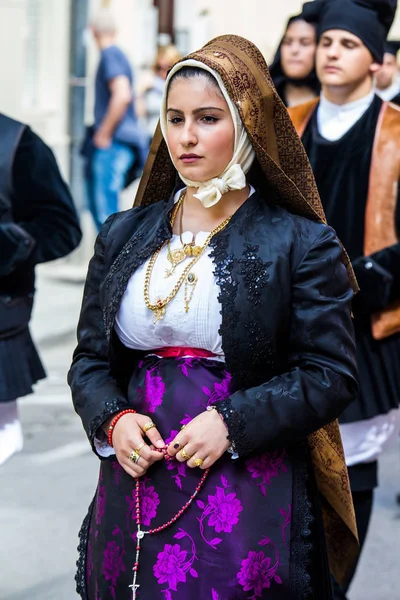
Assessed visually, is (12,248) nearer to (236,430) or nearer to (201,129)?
(201,129)

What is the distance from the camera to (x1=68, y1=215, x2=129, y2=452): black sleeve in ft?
9.25

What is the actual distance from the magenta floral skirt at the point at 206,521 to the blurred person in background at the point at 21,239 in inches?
59.0

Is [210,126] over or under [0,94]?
over

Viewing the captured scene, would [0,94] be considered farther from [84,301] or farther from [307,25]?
[84,301]

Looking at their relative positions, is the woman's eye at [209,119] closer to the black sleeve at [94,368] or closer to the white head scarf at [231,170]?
the white head scarf at [231,170]

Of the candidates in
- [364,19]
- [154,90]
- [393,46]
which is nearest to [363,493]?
[364,19]

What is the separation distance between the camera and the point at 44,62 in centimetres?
1433

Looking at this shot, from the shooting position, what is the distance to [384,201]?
4.35 m

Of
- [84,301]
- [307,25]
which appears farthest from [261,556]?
[307,25]

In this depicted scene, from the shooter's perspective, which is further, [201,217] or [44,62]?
[44,62]

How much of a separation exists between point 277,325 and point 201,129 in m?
0.47

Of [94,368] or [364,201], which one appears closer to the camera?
[94,368]

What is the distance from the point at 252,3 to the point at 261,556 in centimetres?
2357

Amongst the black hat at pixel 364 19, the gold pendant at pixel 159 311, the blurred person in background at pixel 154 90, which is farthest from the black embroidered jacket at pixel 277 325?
the blurred person in background at pixel 154 90
